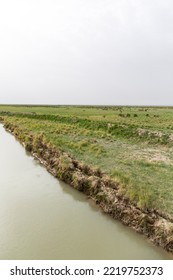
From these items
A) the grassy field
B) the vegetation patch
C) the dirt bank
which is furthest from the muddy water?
the grassy field

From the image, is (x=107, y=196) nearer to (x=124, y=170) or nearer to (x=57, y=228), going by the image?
(x=57, y=228)

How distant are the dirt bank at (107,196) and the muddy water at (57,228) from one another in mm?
331

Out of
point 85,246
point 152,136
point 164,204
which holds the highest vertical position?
point 152,136

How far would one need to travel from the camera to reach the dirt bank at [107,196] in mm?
10703

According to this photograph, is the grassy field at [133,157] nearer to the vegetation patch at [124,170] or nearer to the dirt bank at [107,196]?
the vegetation patch at [124,170]

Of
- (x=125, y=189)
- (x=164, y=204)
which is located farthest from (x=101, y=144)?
(x=164, y=204)

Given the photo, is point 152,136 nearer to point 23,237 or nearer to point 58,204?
point 58,204

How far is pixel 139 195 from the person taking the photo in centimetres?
Result: 1273

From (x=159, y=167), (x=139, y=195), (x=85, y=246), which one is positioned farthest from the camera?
(x=159, y=167)

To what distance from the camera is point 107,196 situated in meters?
13.5

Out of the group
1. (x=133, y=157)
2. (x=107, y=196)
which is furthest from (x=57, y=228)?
(x=133, y=157)

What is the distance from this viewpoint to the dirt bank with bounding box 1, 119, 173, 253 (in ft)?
35.1
